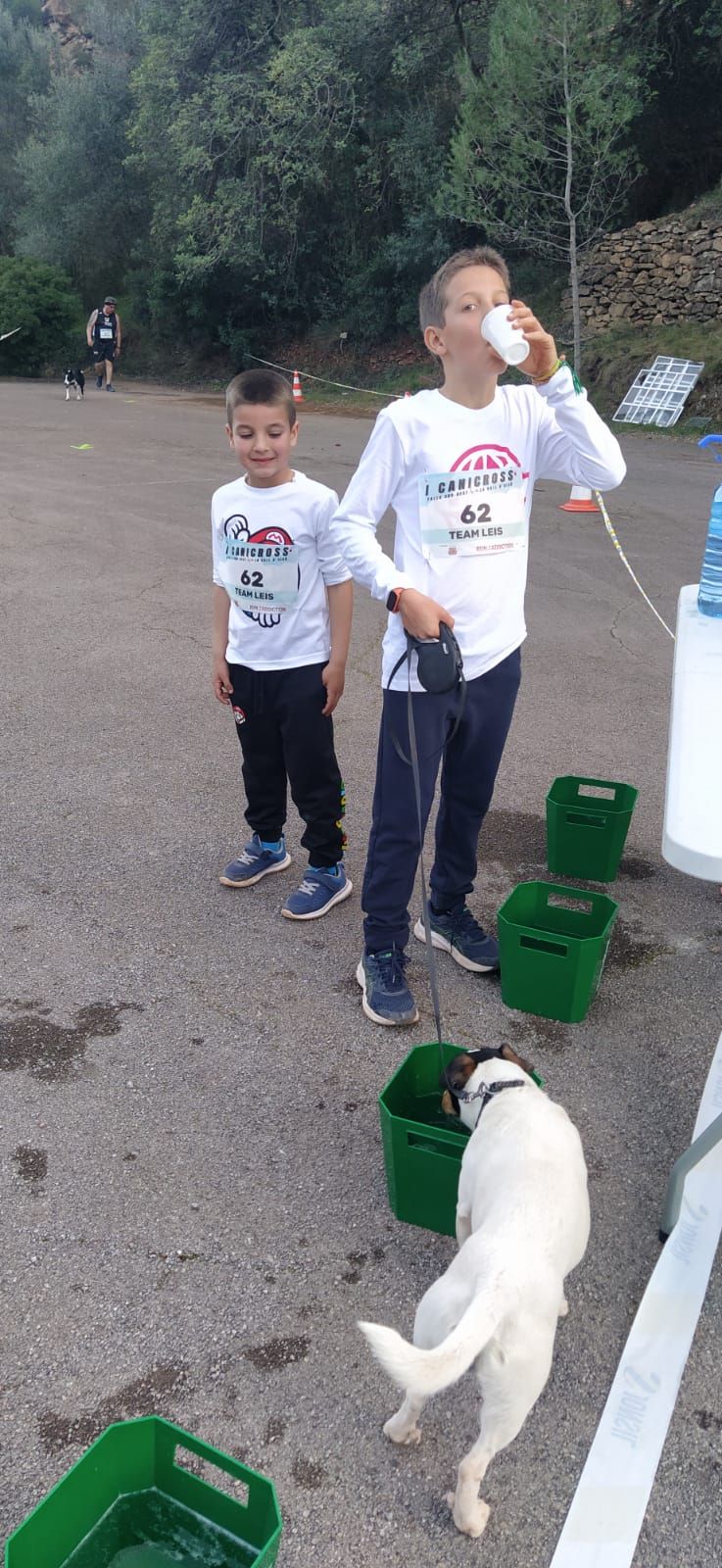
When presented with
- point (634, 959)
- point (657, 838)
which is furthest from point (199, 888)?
point (657, 838)

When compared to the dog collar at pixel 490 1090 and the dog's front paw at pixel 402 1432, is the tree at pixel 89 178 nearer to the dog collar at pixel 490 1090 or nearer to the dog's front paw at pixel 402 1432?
the dog collar at pixel 490 1090

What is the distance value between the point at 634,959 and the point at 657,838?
95 centimetres

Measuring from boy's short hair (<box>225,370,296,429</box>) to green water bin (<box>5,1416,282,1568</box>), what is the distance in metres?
2.65

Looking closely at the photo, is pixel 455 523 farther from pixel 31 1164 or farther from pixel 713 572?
pixel 31 1164

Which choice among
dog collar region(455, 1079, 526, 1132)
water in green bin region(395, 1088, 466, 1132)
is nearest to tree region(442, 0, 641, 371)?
water in green bin region(395, 1088, 466, 1132)

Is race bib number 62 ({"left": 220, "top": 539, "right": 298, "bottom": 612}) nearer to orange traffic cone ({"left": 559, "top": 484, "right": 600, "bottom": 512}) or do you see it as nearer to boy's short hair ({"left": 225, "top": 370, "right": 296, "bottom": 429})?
boy's short hair ({"left": 225, "top": 370, "right": 296, "bottom": 429})

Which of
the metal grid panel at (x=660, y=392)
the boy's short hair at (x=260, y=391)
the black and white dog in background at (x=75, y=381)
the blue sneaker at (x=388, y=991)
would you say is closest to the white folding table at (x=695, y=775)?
the blue sneaker at (x=388, y=991)

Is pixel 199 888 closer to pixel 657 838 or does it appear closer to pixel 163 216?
pixel 657 838

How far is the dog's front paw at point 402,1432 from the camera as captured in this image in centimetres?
194

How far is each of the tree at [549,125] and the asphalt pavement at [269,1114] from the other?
1473 centimetres

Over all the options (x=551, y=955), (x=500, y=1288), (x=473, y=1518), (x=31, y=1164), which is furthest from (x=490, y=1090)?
(x=31, y=1164)

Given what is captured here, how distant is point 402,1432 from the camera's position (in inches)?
76.7

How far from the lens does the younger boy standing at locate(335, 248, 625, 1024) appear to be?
2688 mm

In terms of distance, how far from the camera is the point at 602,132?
17688 mm
